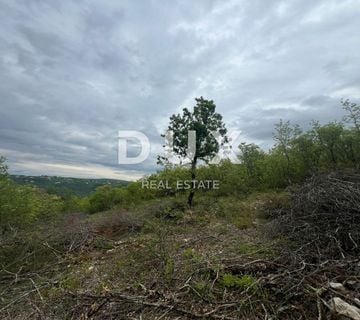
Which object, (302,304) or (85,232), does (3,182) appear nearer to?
(85,232)

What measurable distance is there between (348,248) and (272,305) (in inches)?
70.9

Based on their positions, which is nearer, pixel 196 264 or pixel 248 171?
pixel 196 264

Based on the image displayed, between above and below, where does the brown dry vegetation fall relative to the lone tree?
below

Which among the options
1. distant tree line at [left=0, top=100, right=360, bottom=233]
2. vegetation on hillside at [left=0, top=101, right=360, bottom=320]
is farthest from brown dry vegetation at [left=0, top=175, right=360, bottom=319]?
distant tree line at [left=0, top=100, right=360, bottom=233]

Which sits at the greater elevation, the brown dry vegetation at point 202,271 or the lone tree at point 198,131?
the lone tree at point 198,131

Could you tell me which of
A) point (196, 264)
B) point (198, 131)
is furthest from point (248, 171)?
point (196, 264)

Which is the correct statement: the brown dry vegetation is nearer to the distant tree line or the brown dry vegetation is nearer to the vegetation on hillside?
the vegetation on hillside

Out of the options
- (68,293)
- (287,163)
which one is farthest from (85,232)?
(287,163)

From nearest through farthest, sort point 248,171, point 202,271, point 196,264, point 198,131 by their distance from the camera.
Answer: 1. point 202,271
2. point 196,264
3. point 198,131
4. point 248,171

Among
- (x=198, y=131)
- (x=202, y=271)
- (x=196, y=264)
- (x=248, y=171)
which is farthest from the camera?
(x=248, y=171)

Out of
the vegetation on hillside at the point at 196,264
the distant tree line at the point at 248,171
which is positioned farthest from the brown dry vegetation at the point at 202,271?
the distant tree line at the point at 248,171

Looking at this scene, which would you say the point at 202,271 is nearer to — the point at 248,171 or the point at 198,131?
the point at 198,131

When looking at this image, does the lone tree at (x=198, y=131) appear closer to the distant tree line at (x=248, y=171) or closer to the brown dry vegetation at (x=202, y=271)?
the distant tree line at (x=248, y=171)

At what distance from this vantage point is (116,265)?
393cm
